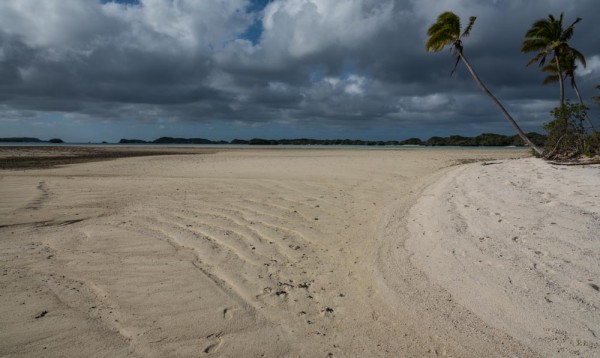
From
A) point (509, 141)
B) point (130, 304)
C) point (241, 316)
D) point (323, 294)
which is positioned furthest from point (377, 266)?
point (509, 141)

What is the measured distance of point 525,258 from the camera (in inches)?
133

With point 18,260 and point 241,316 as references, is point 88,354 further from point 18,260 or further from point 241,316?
point 18,260

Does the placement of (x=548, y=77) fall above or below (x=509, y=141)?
above

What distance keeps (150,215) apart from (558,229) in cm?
614

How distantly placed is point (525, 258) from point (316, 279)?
215cm

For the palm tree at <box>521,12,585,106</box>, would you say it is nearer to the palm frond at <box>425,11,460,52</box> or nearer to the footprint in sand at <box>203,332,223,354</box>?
the palm frond at <box>425,11,460,52</box>

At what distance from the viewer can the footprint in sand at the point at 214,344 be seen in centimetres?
239

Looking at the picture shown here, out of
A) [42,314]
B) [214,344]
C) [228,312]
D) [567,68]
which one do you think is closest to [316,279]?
[228,312]

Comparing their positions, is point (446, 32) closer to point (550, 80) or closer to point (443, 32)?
point (443, 32)

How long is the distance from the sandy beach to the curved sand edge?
0.05 ft

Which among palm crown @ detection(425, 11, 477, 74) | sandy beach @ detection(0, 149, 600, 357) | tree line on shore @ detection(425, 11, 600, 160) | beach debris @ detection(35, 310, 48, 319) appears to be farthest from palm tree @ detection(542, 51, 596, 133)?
beach debris @ detection(35, 310, 48, 319)

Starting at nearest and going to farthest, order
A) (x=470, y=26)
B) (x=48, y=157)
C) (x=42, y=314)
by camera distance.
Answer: (x=42, y=314) → (x=470, y=26) → (x=48, y=157)

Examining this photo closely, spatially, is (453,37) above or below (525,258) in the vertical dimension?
above

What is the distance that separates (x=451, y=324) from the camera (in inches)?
106
